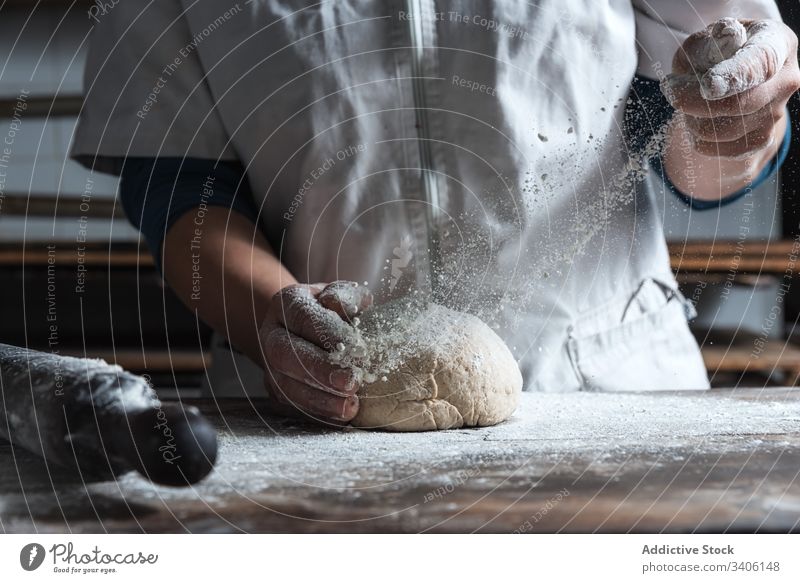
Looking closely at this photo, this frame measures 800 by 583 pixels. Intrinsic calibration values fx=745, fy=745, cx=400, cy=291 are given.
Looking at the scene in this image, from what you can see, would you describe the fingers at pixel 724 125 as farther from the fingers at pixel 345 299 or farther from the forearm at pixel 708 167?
the fingers at pixel 345 299

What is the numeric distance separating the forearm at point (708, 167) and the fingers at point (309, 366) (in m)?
0.23

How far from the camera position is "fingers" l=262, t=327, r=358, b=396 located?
380 mm

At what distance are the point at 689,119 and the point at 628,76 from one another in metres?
0.06

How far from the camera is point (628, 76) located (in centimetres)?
46

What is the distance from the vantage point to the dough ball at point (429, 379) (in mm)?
398

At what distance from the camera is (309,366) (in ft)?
1.25

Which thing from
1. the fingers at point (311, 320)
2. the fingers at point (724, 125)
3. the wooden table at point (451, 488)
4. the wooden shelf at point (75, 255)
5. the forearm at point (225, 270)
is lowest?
the wooden table at point (451, 488)

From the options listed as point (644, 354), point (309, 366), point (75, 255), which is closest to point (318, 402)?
point (309, 366)

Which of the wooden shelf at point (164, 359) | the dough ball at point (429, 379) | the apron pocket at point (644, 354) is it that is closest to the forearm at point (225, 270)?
the dough ball at point (429, 379)

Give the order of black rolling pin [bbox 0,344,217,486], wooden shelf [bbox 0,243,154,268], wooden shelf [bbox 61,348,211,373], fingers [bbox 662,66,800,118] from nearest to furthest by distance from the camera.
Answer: black rolling pin [bbox 0,344,217,486], fingers [bbox 662,66,800,118], wooden shelf [bbox 0,243,154,268], wooden shelf [bbox 61,348,211,373]

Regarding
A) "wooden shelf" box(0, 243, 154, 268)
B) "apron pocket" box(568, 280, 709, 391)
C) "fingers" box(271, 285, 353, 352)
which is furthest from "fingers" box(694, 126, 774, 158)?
"wooden shelf" box(0, 243, 154, 268)

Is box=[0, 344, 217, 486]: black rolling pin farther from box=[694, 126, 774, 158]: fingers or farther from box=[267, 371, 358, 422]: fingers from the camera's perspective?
box=[694, 126, 774, 158]: fingers

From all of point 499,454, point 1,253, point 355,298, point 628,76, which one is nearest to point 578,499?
point 499,454
